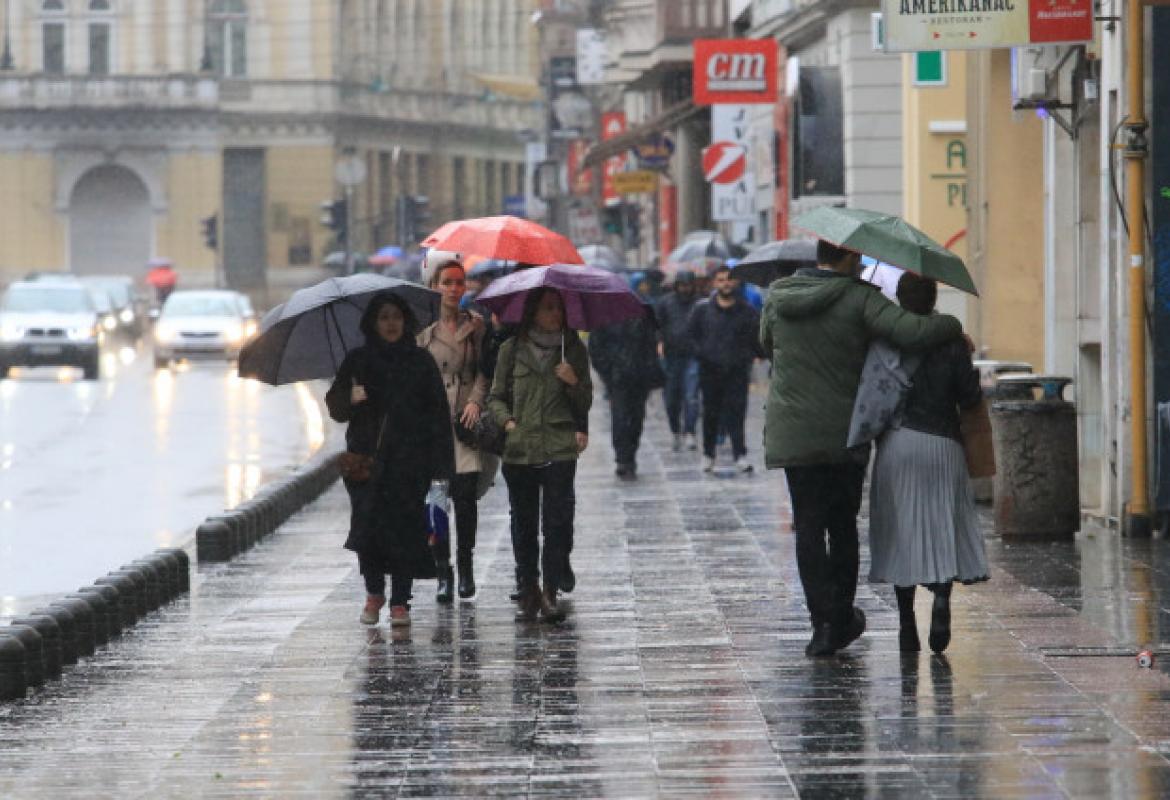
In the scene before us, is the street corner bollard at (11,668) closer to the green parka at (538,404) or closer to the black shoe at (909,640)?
the green parka at (538,404)

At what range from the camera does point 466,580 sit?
13.9 m

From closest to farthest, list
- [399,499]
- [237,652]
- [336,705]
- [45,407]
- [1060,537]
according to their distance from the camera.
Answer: [336,705] < [237,652] < [399,499] < [1060,537] < [45,407]

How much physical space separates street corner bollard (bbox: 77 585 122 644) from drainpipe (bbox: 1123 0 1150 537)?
20.1 feet

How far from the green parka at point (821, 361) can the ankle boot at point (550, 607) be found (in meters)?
1.95

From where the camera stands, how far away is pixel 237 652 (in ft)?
39.4

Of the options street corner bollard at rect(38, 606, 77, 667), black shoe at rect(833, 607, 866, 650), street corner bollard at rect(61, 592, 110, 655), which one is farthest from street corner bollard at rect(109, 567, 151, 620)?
black shoe at rect(833, 607, 866, 650)

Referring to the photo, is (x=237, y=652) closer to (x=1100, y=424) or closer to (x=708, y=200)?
(x=1100, y=424)

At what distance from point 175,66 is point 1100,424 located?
253ft

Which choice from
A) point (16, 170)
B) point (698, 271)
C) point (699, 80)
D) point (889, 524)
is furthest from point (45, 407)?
point (16, 170)

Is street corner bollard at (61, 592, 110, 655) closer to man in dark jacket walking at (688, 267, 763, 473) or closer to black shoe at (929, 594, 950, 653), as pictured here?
black shoe at (929, 594, 950, 653)

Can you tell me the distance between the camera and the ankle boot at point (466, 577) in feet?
45.4

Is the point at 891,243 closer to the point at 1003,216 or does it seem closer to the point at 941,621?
the point at 941,621

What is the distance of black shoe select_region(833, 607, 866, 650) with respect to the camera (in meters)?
11.2

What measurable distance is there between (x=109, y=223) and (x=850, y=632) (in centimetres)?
8130
